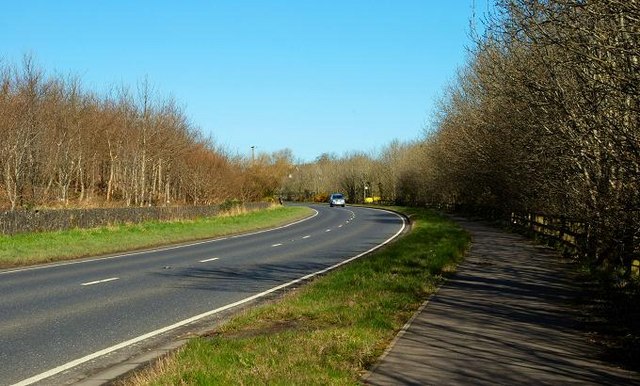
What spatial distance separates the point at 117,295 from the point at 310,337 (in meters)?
6.11

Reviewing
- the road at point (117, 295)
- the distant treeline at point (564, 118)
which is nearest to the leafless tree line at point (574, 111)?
the distant treeline at point (564, 118)

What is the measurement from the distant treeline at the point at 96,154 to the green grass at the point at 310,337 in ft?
72.9

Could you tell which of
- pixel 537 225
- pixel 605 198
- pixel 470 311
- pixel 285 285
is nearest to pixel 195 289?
pixel 285 285

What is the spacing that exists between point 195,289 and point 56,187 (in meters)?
33.3

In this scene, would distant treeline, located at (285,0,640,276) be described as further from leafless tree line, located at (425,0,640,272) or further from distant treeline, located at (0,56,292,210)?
distant treeline, located at (0,56,292,210)

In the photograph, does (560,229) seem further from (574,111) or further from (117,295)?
(117,295)

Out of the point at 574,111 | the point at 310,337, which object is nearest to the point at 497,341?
the point at 310,337

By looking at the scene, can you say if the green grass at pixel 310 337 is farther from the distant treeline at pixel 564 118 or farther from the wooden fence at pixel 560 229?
the wooden fence at pixel 560 229

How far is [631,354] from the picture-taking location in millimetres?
7125

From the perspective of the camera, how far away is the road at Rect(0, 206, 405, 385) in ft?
26.4

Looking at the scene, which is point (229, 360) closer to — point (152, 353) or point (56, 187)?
point (152, 353)

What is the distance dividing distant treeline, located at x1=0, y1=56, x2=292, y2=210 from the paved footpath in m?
24.2

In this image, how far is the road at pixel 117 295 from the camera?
804 centimetres

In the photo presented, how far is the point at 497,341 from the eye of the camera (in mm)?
7738
